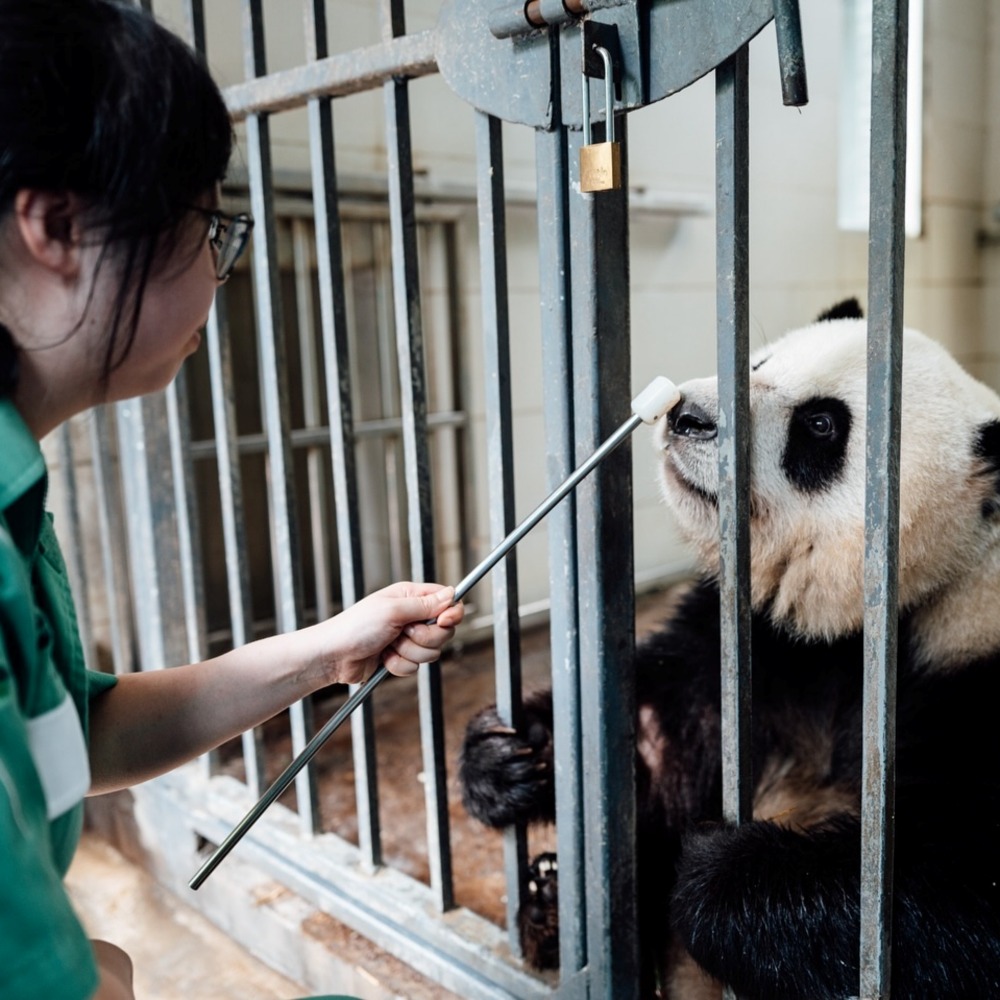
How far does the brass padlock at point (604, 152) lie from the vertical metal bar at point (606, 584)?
2.5 inches

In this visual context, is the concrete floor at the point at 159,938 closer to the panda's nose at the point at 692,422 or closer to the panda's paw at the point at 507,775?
the panda's paw at the point at 507,775

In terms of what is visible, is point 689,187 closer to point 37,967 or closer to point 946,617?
point 946,617

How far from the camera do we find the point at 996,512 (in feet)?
5.10

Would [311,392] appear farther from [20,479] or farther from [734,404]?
[20,479]

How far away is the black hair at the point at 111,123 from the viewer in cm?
79

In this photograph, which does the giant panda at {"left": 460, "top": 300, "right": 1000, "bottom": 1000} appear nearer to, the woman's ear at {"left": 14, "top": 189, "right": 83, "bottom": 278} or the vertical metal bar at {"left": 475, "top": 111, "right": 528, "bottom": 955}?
the vertical metal bar at {"left": 475, "top": 111, "right": 528, "bottom": 955}

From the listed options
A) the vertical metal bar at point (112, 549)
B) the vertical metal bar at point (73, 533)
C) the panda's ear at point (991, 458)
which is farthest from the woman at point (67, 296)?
the vertical metal bar at point (73, 533)

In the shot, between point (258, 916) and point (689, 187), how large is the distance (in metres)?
3.63

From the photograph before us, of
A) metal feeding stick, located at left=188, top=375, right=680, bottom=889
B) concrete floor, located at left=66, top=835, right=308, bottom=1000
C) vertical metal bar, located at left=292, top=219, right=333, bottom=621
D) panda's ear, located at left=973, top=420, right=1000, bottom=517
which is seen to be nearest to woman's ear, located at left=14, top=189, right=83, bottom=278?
metal feeding stick, located at left=188, top=375, right=680, bottom=889

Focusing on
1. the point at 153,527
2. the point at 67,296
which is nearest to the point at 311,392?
the point at 153,527

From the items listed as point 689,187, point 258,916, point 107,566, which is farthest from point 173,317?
point 689,187

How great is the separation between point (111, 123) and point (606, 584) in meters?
0.80

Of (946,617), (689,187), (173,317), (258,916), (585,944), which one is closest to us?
(173,317)

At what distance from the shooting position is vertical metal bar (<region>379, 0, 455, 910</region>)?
153 centimetres
